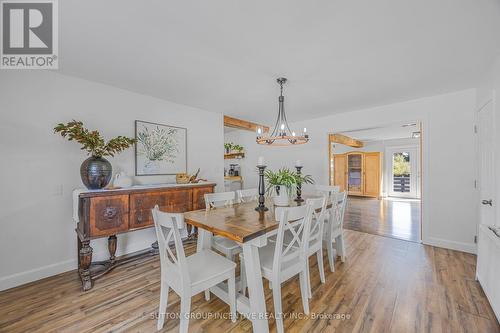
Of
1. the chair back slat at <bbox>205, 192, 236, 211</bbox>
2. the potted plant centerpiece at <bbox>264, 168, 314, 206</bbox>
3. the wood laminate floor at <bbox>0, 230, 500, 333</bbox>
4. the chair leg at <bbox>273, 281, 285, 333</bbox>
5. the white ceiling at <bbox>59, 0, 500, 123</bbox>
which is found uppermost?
the white ceiling at <bbox>59, 0, 500, 123</bbox>

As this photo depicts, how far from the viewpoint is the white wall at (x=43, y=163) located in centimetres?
221

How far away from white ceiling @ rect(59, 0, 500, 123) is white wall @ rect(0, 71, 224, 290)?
33 cm

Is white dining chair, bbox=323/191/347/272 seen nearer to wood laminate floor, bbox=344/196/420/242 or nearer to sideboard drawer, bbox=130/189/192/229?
wood laminate floor, bbox=344/196/420/242

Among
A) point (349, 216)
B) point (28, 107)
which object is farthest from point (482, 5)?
point (349, 216)

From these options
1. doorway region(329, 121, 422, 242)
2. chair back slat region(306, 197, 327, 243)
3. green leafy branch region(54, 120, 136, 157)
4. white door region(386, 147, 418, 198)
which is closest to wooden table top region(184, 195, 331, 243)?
chair back slat region(306, 197, 327, 243)

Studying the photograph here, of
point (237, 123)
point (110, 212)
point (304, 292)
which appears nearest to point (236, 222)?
point (304, 292)

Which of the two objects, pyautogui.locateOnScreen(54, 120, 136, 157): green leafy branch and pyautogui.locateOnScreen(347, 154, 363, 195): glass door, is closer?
pyautogui.locateOnScreen(54, 120, 136, 157): green leafy branch

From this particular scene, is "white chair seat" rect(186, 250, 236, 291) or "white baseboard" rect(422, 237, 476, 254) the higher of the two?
"white chair seat" rect(186, 250, 236, 291)

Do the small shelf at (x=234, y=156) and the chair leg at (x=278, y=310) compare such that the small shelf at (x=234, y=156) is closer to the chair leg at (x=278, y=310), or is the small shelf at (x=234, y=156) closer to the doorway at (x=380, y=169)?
the doorway at (x=380, y=169)

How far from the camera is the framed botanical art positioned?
3.12 m

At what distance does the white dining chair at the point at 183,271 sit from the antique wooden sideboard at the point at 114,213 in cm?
111

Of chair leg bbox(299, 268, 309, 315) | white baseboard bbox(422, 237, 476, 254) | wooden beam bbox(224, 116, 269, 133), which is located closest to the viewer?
chair leg bbox(299, 268, 309, 315)

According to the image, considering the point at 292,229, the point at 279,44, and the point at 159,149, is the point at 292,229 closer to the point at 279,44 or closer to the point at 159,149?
the point at 279,44

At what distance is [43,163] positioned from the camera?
2.39 m
